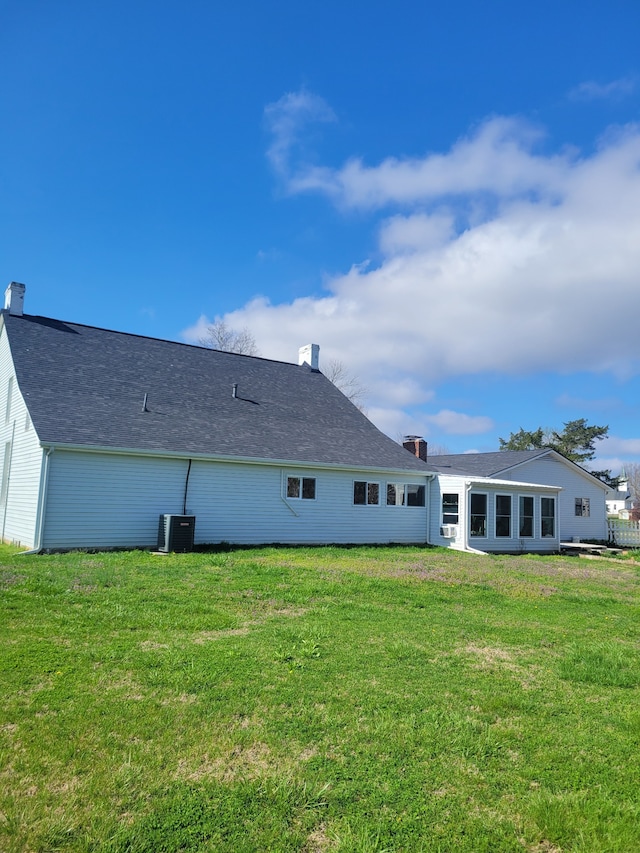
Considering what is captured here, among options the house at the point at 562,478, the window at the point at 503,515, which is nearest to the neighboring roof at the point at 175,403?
the window at the point at 503,515

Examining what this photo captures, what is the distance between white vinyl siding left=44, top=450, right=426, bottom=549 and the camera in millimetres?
13531

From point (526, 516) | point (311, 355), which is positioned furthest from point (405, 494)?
point (311, 355)

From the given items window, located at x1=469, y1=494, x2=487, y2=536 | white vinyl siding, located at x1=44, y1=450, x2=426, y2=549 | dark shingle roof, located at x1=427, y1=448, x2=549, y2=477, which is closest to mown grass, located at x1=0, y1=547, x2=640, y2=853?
white vinyl siding, located at x1=44, y1=450, x2=426, y2=549

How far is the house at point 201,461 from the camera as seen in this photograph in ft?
45.5

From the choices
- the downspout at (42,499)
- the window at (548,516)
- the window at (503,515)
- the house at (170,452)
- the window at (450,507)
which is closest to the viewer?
the downspout at (42,499)

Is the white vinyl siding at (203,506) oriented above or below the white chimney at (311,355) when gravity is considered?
below

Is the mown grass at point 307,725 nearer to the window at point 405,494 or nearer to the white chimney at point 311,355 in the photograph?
the window at point 405,494

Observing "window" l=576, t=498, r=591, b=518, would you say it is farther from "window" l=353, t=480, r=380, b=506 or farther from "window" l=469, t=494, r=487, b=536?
"window" l=353, t=480, r=380, b=506

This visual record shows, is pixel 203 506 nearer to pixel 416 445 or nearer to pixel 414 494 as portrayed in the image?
pixel 414 494

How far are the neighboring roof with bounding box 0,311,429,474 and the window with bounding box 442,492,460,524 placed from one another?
4.75 ft

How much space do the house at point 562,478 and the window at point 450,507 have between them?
173 inches

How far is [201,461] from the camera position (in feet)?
51.2

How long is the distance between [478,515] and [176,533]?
35.4 feet

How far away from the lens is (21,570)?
9656mm
